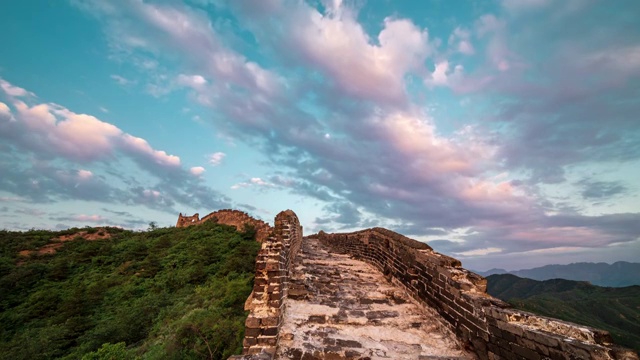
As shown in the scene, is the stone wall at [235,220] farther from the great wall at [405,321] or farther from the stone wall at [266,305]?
the stone wall at [266,305]

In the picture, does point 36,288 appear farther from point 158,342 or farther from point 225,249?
point 158,342

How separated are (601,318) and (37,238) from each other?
96.7m

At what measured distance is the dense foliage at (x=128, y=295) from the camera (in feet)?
24.5

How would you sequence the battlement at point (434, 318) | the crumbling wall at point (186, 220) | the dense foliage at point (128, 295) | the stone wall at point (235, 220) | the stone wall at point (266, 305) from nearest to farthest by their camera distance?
the battlement at point (434, 318)
the stone wall at point (266, 305)
the dense foliage at point (128, 295)
the stone wall at point (235, 220)
the crumbling wall at point (186, 220)

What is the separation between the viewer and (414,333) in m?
4.12

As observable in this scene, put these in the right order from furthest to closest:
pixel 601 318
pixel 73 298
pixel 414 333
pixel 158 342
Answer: pixel 601 318 → pixel 73 298 → pixel 158 342 → pixel 414 333

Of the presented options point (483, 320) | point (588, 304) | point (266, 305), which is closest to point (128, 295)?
point (266, 305)

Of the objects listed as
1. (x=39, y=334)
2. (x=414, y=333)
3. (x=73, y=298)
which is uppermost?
(x=414, y=333)

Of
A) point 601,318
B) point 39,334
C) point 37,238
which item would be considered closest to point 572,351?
point 39,334

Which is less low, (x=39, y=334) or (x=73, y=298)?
(x=73, y=298)

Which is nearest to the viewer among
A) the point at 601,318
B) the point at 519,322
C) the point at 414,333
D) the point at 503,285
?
the point at 519,322

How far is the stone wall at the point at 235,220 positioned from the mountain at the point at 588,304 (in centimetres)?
2856

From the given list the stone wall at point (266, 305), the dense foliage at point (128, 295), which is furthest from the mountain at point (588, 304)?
the stone wall at point (266, 305)

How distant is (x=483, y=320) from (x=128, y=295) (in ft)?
55.5
